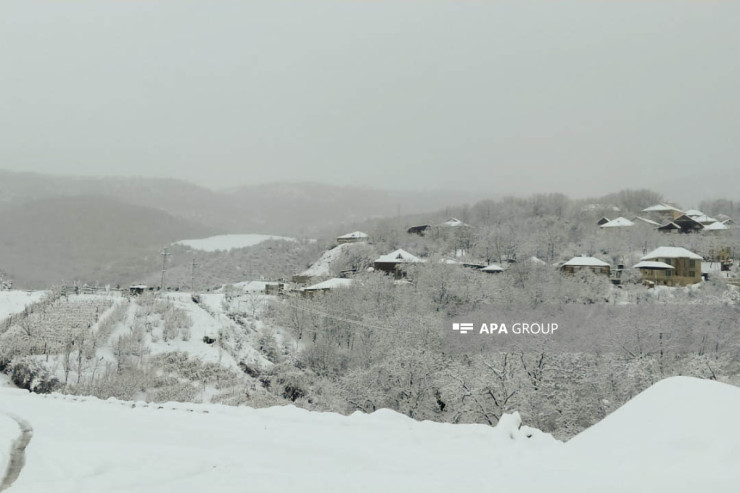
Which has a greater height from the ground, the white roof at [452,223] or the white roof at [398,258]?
the white roof at [452,223]

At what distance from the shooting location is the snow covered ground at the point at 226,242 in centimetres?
9947

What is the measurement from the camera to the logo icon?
4328cm

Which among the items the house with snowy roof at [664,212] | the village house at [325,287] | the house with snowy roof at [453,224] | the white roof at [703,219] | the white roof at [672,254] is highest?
the house with snowy roof at [664,212]

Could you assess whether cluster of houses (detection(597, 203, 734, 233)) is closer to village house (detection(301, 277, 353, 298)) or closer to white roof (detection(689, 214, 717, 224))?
white roof (detection(689, 214, 717, 224))

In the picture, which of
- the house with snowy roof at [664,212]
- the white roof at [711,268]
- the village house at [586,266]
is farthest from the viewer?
the house with snowy roof at [664,212]

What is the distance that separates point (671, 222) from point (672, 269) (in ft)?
87.3

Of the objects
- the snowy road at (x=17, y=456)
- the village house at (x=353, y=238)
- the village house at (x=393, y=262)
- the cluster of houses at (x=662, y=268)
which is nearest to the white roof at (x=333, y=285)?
the village house at (x=393, y=262)

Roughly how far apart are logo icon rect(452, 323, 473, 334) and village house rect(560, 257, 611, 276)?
2234cm

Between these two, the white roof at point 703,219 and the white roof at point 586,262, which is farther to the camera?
the white roof at point 703,219

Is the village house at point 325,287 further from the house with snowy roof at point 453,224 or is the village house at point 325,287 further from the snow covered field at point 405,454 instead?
the snow covered field at point 405,454

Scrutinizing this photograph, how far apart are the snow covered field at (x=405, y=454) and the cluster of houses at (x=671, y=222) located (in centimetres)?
8094

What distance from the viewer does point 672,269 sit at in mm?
59406

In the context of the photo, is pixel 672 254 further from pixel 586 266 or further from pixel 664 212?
pixel 664 212

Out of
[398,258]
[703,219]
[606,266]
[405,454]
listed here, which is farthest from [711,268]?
[405,454]
